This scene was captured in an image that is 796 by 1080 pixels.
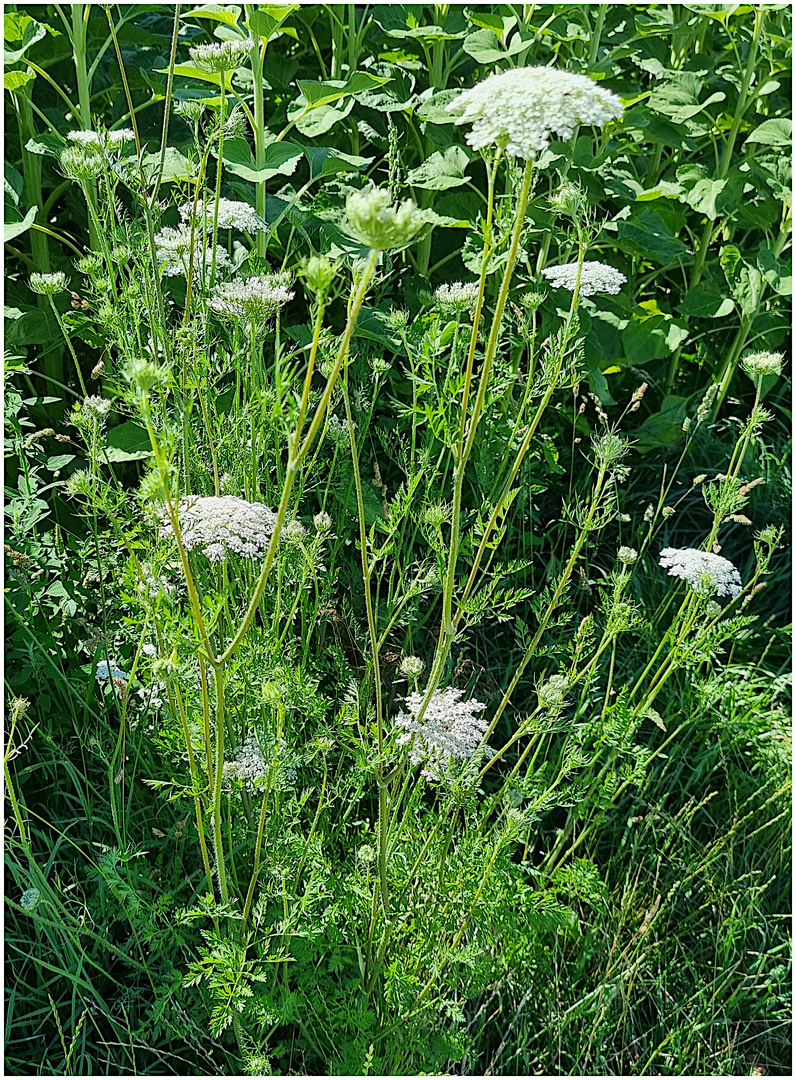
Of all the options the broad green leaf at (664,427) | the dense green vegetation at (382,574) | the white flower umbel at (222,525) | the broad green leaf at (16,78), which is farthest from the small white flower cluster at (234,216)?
the broad green leaf at (664,427)

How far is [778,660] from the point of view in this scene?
117 inches

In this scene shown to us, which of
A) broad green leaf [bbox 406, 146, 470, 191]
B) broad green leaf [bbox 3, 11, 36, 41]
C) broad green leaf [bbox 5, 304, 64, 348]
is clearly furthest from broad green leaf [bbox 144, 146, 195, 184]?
broad green leaf [bbox 406, 146, 470, 191]

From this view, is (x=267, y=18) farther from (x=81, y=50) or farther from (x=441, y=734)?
(x=441, y=734)

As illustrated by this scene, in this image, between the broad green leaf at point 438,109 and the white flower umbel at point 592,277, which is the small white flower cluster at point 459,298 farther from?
the broad green leaf at point 438,109

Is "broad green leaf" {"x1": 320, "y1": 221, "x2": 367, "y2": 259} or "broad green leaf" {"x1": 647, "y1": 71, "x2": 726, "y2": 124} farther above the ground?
"broad green leaf" {"x1": 647, "y1": 71, "x2": 726, "y2": 124}

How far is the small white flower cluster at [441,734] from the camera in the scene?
5.41 feet

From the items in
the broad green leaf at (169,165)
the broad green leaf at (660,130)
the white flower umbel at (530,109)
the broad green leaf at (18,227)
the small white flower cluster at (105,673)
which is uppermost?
the white flower umbel at (530,109)

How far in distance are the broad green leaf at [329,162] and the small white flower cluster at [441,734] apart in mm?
1494

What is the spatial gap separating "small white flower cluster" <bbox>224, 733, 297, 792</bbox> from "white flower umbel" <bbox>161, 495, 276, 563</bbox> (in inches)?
13.8

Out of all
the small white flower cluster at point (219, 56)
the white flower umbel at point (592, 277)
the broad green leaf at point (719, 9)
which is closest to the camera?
the small white flower cluster at point (219, 56)

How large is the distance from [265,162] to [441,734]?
1.52 meters

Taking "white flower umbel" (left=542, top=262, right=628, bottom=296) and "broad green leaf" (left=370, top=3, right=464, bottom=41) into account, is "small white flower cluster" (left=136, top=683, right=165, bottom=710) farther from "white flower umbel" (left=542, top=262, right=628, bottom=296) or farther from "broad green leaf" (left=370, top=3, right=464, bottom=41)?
"broad green leaf" (left=370, top=3, right=464, bottom=41)

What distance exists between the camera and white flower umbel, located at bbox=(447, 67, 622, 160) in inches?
46.4

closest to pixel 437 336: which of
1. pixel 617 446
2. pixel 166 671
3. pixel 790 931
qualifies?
pixel 617 446
